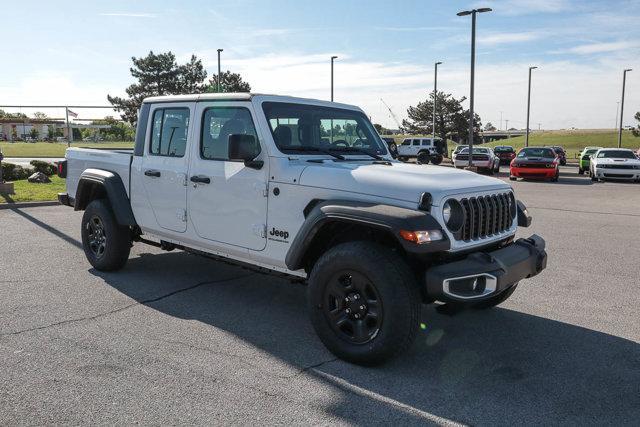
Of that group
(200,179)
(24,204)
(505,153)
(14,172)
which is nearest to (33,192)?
(24,204)

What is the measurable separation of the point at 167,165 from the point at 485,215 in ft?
9.97

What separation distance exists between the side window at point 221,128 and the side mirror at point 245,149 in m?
0.24

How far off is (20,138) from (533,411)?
6680cm

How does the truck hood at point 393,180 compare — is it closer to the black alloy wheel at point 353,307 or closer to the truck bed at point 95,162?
the black alloy wheel at point 353,307

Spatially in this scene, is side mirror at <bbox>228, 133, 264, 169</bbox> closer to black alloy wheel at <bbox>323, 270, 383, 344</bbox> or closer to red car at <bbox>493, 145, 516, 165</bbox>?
black alloy wheel at <bbox>323, 270, 383, 344</bbox>

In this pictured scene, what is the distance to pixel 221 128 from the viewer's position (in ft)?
16.5

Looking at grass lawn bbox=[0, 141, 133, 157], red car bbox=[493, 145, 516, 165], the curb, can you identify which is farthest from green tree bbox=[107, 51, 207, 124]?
the curb

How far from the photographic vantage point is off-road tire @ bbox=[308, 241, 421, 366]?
143 inches

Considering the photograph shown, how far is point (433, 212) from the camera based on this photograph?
3727 mm

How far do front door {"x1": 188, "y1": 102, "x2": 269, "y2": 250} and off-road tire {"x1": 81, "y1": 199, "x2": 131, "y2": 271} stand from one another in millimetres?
1388

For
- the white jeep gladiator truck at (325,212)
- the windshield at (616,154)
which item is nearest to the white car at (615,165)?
the windshield at (616,154)

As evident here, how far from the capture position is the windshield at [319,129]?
15.4ft

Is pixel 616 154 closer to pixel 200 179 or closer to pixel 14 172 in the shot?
pixel 14 172

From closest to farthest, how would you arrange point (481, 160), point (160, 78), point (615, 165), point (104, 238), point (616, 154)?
point (104, 238)
point (615, 165)
point (616, 154)
point (481, 160)
point (160, 78)
